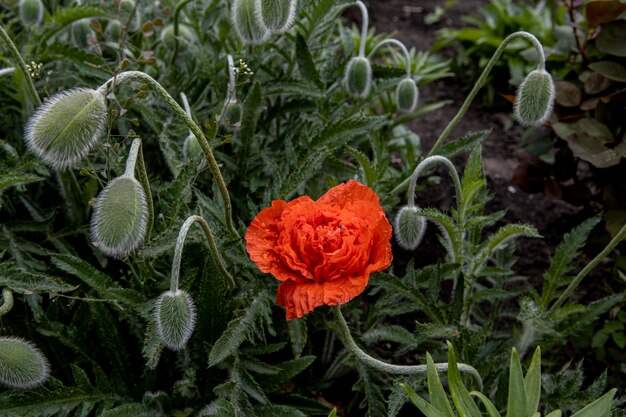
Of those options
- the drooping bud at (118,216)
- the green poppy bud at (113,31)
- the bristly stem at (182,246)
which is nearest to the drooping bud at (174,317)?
the bristly stem at (182,246)

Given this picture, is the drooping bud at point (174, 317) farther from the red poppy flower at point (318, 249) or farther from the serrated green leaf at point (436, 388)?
the serrated green leaf at point (436, 388)

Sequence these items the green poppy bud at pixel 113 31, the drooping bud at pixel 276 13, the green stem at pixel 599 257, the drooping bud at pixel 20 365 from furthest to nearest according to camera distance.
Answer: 1. the green poppy bud at pixel 113 31
2. the drooping bud at pixel 276 13
3. the green stem at pixel 599 257
4. the drooping bud at pixel 20 365

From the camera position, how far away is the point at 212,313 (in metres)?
1.78

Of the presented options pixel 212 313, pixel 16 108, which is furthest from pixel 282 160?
pixel 16 108

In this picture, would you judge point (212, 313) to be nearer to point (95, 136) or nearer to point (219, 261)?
point (219, 261)

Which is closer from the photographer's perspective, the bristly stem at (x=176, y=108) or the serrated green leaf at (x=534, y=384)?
the bristly stem at (x=176, y=108)

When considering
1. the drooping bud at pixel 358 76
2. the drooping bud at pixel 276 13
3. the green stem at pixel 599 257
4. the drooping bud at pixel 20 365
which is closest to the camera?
the drooping bud at pixel 20 365

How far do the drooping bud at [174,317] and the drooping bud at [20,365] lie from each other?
306 millimetres

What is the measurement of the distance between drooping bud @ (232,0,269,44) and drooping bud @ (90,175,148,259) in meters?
0.69

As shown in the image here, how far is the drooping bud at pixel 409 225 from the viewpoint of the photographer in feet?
5.75

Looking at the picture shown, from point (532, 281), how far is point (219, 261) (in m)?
1.46

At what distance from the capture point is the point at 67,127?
1.29 meters

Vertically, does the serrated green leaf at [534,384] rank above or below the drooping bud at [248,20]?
below

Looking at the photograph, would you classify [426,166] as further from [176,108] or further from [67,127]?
[67,127]
